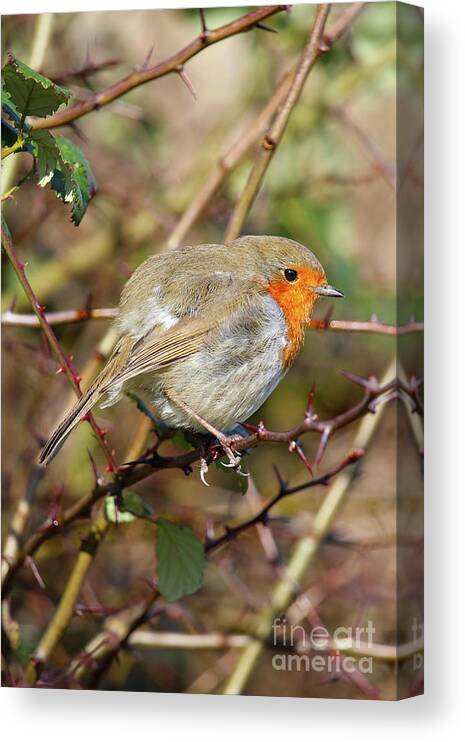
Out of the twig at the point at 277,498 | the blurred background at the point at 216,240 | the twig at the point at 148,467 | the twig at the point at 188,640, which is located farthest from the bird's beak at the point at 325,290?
the twig at the point at 188,640

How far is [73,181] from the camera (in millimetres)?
2400

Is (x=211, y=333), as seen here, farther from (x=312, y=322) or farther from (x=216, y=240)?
(x=216, y=240)

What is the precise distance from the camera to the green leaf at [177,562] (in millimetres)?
2777

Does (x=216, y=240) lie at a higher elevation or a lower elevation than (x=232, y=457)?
higher

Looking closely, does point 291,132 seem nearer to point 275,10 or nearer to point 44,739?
point 275,10

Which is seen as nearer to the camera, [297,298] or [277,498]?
[277,498]

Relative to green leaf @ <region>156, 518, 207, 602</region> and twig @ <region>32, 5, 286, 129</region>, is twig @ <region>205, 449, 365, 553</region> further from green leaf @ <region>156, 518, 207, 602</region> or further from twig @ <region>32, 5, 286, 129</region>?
twig @ <region>32, 5, 286, 129</region>

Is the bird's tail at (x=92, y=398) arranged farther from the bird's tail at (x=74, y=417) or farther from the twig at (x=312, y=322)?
the twig at (x=312, y=322)

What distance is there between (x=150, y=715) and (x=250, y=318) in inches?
41.8

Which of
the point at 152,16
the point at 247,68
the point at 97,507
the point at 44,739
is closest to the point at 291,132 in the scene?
the point at 247,68

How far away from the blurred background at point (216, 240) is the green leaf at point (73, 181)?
0.31m

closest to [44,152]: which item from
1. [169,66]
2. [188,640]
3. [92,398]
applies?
[169,66]

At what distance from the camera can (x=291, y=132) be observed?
3.12 metres

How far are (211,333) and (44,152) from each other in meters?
0.59
